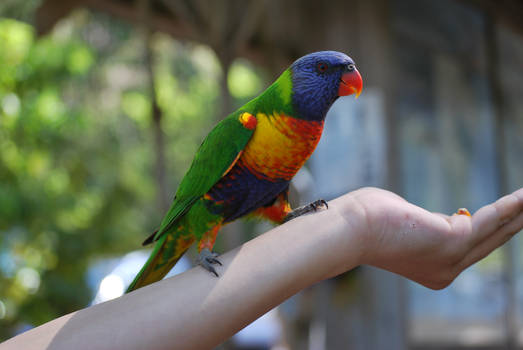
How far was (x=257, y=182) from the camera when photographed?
51.5 inches

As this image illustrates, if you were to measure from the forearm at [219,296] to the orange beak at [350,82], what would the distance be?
13.4 inches

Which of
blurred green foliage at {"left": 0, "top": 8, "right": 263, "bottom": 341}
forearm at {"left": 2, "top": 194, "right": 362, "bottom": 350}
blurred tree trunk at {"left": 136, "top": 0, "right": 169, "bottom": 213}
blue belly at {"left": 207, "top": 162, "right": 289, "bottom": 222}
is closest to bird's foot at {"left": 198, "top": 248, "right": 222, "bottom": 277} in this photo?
forearm at {"left": 2, "top": 194, "right": 362, "bottom": 350}

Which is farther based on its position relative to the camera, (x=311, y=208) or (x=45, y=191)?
(x=45, y=191)

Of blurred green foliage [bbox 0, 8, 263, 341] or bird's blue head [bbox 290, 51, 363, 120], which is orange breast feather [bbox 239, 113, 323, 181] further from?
blurred green foliage [bbox 0, 8, 263, 341]

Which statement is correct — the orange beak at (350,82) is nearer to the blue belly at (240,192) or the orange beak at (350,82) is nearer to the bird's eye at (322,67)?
the bird's eye at (322,67)

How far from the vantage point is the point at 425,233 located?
3.58 ft

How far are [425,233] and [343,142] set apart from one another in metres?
1.70

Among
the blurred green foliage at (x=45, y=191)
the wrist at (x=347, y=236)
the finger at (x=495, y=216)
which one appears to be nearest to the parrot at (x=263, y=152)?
the wrist at (x=347, y=236)

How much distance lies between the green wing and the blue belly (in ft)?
0.11

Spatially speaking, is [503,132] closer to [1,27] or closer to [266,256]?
[266,256]

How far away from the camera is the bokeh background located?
2.74 meters

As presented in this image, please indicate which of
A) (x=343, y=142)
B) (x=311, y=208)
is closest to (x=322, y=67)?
(x=311, y=208)

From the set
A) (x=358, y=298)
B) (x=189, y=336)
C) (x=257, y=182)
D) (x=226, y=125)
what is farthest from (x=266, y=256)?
(x=358, y=298)

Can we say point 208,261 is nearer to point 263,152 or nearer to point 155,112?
point 263,152
